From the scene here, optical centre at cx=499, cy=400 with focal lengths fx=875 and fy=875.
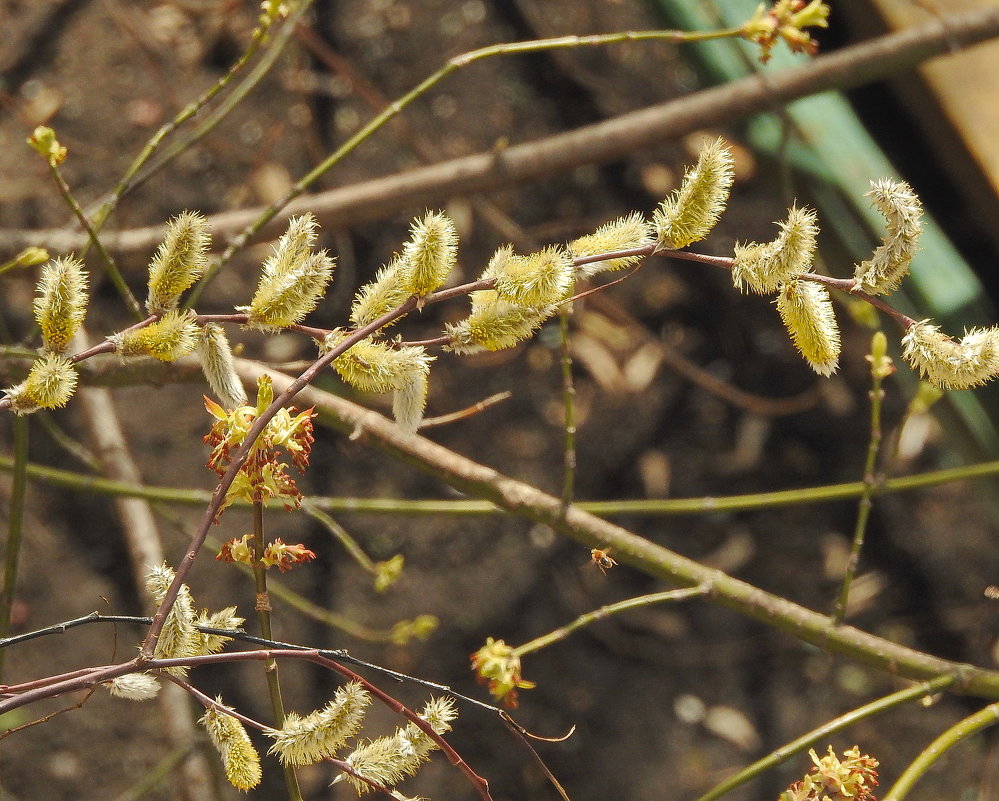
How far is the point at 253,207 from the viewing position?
1921mm

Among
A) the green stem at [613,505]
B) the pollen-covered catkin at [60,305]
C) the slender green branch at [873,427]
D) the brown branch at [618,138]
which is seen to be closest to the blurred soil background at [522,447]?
the brown branch at [618,138]

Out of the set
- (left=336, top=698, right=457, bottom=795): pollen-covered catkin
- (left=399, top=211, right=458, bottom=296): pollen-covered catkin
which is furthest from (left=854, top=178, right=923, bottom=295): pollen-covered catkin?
(left=336, top=698, right=457, bottom=795): pollen-covered catkin

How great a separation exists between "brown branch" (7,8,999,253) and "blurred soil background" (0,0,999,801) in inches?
9.0

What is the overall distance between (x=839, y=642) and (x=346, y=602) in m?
1.05

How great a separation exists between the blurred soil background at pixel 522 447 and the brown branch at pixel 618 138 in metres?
0.23

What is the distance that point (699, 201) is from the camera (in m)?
0.54

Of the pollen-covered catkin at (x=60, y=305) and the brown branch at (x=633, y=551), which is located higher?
the pollen-covered catkin at (x=60, y=305)

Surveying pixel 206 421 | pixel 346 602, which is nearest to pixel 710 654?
pixel 346 602

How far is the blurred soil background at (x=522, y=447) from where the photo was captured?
1729mm

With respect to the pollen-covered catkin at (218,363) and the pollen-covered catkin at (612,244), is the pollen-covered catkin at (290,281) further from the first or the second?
the pollen-covered catkin at (612,244)

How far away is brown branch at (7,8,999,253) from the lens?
1.40 metres

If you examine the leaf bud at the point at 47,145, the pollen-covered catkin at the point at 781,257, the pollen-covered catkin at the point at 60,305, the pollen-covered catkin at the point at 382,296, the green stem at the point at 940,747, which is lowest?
the green stem at the point at 940,747

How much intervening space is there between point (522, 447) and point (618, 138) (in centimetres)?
69

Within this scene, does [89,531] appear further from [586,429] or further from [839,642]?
[839,642]
